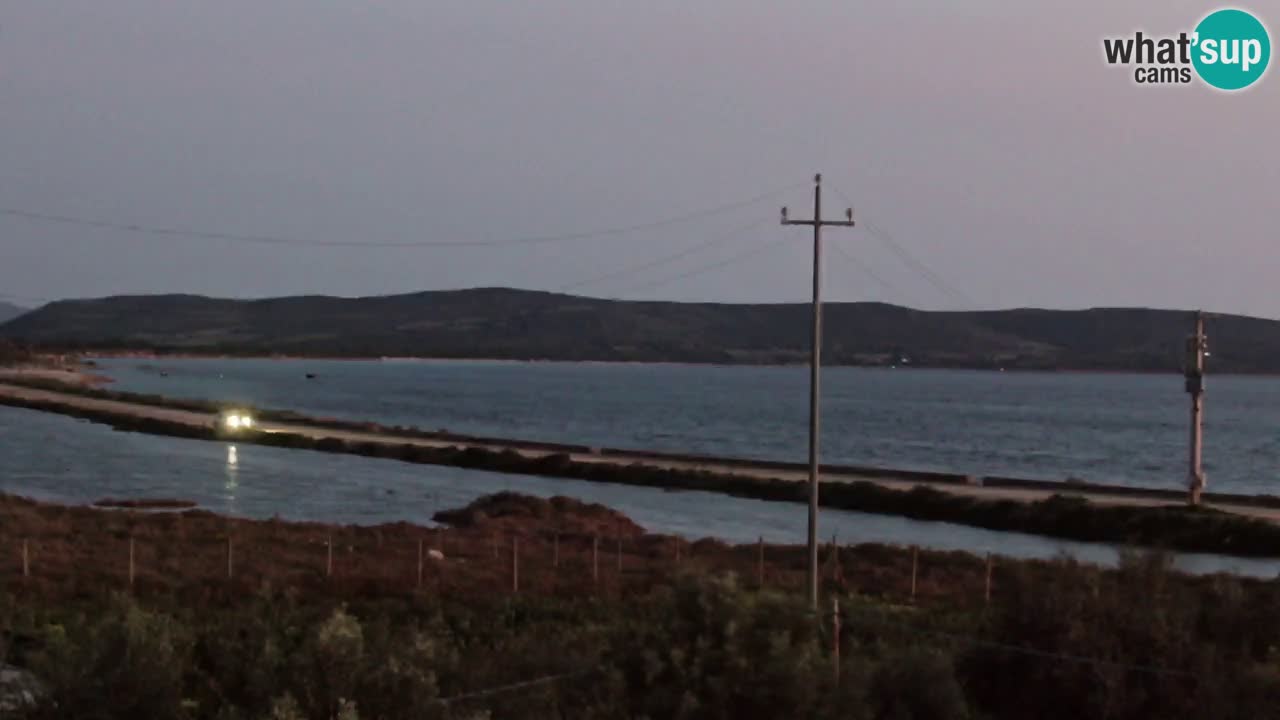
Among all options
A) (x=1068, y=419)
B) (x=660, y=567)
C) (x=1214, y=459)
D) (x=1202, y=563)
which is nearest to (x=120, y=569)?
(x=660, y=567)

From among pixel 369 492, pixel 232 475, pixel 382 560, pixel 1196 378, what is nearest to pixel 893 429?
pixel 232 475

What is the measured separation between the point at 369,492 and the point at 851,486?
68.1ft

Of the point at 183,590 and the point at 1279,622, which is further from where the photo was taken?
the point at 183,590

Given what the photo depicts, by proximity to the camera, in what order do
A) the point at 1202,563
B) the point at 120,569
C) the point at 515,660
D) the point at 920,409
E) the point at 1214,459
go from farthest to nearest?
the point at 920,409, the point at 1214,459, the point at 1202,563, the point at 120,569, the point at 515,660

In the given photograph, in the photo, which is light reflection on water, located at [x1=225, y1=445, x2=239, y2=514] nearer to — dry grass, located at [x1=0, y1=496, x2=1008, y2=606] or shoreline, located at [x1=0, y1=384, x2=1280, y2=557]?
shoreline, located at [x1=0, y1=384, x2=1280, y2=557]

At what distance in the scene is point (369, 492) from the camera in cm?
6138

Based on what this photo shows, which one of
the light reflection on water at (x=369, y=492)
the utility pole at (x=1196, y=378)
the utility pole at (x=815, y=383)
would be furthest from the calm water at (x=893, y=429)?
the utility pole at (x=815, y=383)

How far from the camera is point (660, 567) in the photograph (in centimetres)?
3481

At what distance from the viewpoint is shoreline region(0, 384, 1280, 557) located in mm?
51688

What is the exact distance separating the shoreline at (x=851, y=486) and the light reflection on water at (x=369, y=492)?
1520 millimetres

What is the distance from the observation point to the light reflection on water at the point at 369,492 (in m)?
50.8

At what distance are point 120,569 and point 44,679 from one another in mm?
20898

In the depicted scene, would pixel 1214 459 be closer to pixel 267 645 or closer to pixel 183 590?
pixel 183 590

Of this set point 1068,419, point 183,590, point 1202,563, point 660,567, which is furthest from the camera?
point 1068,419
